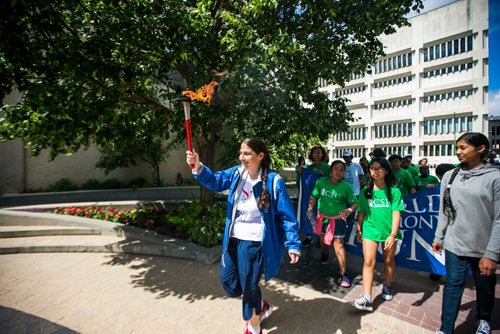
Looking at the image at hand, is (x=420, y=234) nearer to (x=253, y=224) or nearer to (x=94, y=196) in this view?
(x=253, y=224)

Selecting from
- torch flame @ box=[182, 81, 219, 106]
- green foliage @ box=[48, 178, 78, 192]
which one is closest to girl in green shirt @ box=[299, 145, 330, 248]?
torch flame @ box=[182, 81, 219, 106]

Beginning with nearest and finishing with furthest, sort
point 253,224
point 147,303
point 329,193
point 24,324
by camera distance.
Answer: point 253,224, point 24,324, point 147,303, point 329,193

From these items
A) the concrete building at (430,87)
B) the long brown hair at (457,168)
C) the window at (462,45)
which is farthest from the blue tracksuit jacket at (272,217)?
the window at (462,45)

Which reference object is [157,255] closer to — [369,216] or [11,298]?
[11,298]

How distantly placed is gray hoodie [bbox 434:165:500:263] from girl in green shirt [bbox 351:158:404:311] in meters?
0.84

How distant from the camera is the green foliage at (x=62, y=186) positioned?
1413 cm

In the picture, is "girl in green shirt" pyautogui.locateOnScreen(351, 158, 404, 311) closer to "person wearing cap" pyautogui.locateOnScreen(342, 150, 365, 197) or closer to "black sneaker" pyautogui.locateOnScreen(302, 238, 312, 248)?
"black sneaker" pyautogui.locateOnScreen(302, 238, 312, 248)

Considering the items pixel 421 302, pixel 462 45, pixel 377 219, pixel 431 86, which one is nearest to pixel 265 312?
pixel 377 219

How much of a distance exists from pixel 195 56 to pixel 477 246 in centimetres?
542

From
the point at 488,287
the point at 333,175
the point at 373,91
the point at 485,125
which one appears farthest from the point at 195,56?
the point at 373,91

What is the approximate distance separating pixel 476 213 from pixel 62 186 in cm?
1664

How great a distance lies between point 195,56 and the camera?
568 cm

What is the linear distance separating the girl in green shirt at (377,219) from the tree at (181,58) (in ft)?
6.19

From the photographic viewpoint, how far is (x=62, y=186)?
14320mm
